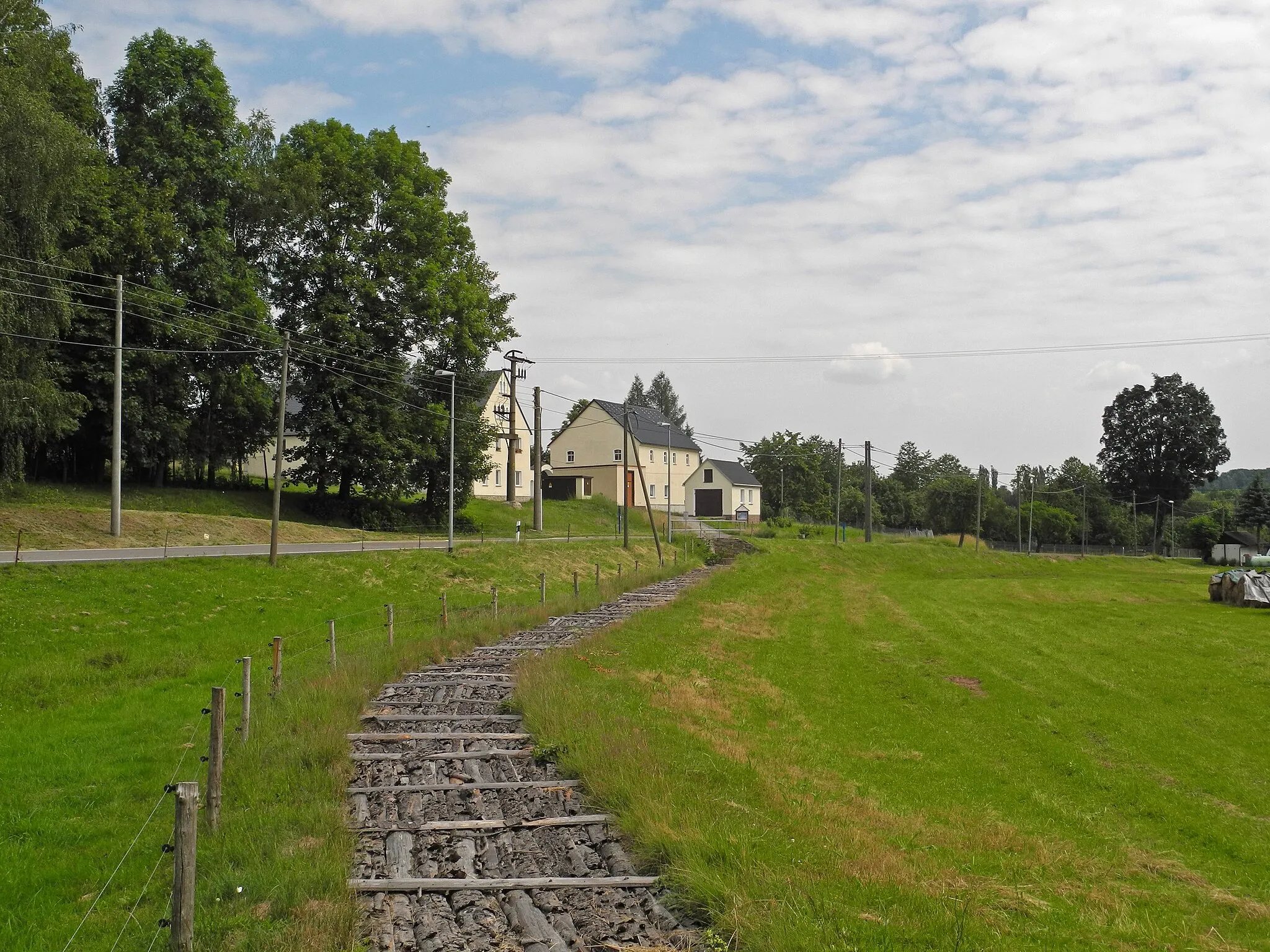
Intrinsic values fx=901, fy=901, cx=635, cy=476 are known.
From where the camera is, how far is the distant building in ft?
262

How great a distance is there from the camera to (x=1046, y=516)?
99688 millimetres

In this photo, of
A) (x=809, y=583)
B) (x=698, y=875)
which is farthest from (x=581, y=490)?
(x=698, y=875)

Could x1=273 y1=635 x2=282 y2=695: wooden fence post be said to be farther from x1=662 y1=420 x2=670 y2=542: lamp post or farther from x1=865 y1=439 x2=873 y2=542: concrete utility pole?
x1=865 y1=439 x2=873 y2=542: concrete utility pole

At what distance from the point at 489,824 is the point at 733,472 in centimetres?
7703

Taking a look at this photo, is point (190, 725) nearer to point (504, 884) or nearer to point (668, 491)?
point (504, 884)

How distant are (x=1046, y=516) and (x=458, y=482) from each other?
7330 centimetres

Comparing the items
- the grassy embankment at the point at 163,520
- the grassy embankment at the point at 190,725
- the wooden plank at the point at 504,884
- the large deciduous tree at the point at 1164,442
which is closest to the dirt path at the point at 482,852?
the wooden plank at the point at 504,884

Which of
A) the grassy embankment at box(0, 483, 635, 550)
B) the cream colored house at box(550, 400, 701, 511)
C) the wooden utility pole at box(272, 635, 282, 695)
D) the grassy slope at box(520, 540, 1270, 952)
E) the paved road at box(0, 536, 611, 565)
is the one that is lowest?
the grassy slope at box(520, 540, 1270, 952)

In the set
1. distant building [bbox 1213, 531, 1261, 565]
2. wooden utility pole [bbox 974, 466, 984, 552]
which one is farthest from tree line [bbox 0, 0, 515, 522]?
distant building [bbox 1213, 531, 1261, 565]

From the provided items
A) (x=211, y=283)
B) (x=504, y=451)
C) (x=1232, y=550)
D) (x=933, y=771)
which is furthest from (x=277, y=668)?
(x=1232, y=550)

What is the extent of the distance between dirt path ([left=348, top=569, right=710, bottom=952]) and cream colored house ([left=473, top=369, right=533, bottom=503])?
60278 mm

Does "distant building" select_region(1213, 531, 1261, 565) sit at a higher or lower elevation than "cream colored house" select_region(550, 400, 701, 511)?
lower

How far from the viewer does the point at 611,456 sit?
268 ft

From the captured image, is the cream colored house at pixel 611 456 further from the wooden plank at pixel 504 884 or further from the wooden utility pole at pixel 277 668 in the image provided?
the wooden plank at pixel 504 884
